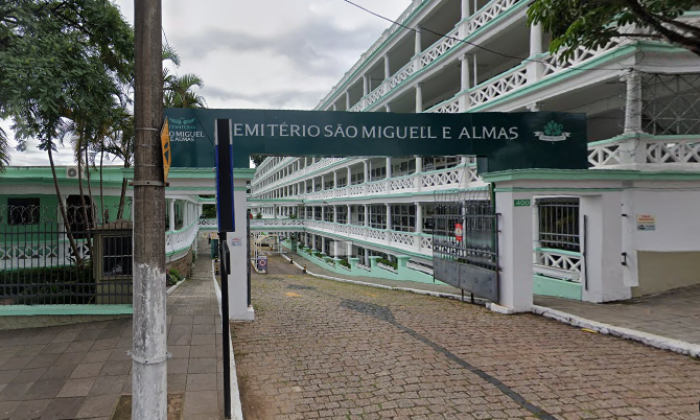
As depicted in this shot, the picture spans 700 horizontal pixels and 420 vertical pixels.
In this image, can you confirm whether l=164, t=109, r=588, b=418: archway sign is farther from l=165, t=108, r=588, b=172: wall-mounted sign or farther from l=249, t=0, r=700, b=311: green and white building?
l=249, t=0, r=700, b=311: green and white building

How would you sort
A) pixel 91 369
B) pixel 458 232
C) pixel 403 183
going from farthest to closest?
pixel 403 183 < pixel 458 232 < pixel 91 369

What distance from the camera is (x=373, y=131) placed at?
838 cm

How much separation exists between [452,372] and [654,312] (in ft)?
17.9

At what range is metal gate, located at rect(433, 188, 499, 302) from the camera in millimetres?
8617

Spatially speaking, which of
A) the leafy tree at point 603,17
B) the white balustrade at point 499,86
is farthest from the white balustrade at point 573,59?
the leafy tree at point 603,17

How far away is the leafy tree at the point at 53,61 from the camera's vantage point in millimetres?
5707

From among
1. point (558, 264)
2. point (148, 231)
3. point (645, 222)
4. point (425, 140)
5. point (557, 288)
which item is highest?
point (425, 140)

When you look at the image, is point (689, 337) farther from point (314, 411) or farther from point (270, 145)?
point (270, 145)

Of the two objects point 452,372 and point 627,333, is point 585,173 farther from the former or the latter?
point 452,372

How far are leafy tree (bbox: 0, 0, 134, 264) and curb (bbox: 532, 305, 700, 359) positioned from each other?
943cm

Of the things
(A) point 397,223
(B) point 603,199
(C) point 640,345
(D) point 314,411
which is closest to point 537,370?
(C) point 640,345

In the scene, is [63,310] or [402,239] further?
[402,239]

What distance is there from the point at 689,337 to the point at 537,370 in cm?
313

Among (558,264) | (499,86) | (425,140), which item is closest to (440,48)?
(499,86)
